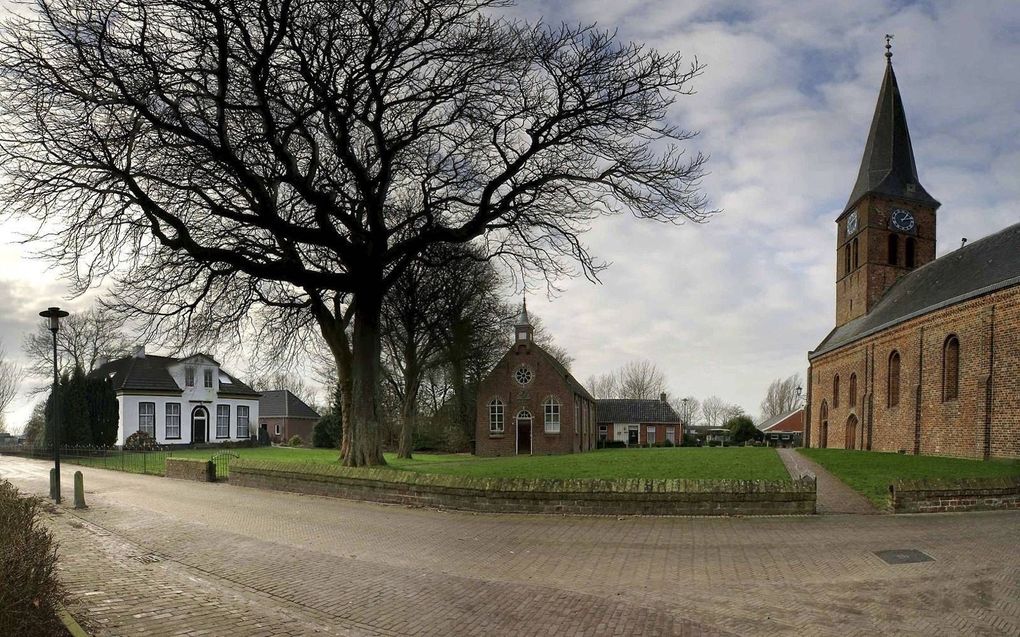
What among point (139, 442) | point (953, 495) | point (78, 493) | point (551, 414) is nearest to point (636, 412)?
point (551, 414)

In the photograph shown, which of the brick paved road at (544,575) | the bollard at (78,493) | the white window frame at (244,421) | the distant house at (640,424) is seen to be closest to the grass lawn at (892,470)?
the brick paved road at (544,575)

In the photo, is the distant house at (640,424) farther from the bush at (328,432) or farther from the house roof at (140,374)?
the house roof at (140,374)

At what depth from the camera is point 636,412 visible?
7194 centimetres

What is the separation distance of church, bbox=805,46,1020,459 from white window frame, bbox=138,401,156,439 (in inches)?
1897

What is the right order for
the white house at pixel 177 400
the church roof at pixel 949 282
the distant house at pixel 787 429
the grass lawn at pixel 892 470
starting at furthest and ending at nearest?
the distant house at pixel 787 429
the white house at pixel 177 400
the church roof at pixel 949 282
the grass lawn at pixel 892 470

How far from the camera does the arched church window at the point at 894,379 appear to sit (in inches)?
1316

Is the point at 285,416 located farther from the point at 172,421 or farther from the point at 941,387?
the point at 941,387

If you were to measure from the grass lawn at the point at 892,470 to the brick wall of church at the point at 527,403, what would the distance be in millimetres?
24924

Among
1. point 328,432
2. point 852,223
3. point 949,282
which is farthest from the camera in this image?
point 328,432

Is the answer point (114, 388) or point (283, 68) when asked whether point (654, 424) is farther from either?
point (283, 68)

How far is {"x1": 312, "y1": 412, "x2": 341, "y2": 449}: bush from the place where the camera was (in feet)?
172

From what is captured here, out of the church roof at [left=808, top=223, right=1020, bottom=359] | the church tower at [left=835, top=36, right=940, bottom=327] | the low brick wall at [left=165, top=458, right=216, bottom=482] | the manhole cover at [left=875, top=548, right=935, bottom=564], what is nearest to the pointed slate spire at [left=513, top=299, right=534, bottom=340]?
the church roof at [left=808, top=223, right=1020, bottom=359]

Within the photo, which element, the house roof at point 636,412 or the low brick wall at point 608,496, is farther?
the house roof at point 636,412

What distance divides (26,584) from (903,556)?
404 inches
